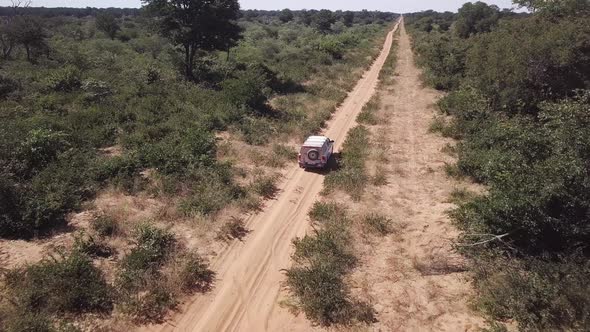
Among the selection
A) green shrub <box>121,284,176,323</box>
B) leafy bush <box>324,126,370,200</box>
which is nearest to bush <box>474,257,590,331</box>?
leafy bush <box>324,126,370,200</box>

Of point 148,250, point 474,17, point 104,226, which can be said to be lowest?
point 148,250

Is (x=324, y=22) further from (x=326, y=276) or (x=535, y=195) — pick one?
(x=326, y=276)

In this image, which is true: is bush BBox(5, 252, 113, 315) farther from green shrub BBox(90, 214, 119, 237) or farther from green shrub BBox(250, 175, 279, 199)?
green shrub BBox(250, 175, 279, 199)

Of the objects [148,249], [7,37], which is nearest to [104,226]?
[148,249]

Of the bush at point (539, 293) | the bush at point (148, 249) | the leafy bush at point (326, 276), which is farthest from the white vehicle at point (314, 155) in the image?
the bush at point (539, 293)

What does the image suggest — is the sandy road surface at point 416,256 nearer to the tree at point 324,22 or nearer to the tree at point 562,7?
the tree at point 562,7

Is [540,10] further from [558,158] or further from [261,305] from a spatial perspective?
[261,305]
